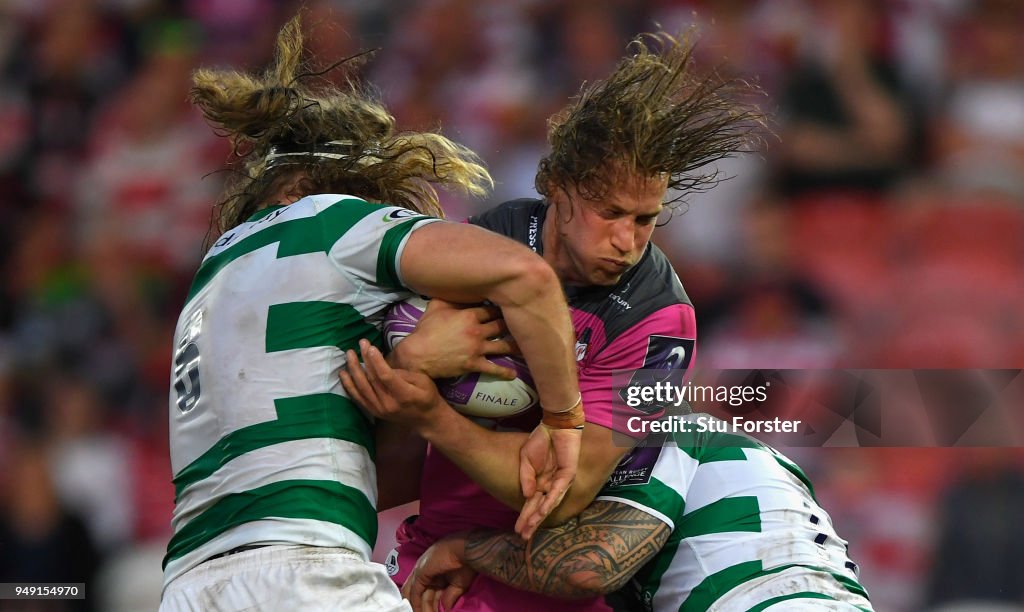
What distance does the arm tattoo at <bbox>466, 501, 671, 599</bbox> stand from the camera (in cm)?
341

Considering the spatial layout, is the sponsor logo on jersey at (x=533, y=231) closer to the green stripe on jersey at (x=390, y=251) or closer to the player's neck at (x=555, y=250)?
the player's neck at (x=555, y=250)

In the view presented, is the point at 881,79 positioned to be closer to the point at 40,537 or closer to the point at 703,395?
the point at 703,395

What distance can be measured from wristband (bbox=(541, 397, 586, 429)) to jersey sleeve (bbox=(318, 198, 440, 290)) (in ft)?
1.74

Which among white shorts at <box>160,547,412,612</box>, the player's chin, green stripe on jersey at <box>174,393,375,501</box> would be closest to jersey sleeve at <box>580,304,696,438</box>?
the player's chin

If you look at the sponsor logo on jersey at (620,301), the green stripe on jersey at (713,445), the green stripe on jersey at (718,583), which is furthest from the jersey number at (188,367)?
the green stripe on jersey at (718,583)

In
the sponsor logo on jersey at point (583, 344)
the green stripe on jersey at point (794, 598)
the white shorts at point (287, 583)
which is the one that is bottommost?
the white shorts at point (287, 583)

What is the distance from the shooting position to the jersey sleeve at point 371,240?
9.54 feet

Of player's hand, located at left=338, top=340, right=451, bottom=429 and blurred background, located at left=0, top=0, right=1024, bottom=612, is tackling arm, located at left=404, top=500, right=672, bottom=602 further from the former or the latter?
blurred background, located at left=0, top=0, right=1024, bottom=612

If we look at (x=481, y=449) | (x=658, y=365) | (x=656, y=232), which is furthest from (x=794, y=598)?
(x=656, y=232)

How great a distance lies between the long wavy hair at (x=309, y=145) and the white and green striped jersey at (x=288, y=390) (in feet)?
1.48

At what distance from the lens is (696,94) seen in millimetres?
3568

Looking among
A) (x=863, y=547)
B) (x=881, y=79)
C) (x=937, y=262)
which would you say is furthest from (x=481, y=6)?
(x=863, y=547)

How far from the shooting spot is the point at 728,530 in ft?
12.1

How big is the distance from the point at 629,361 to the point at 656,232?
10.3 feet
